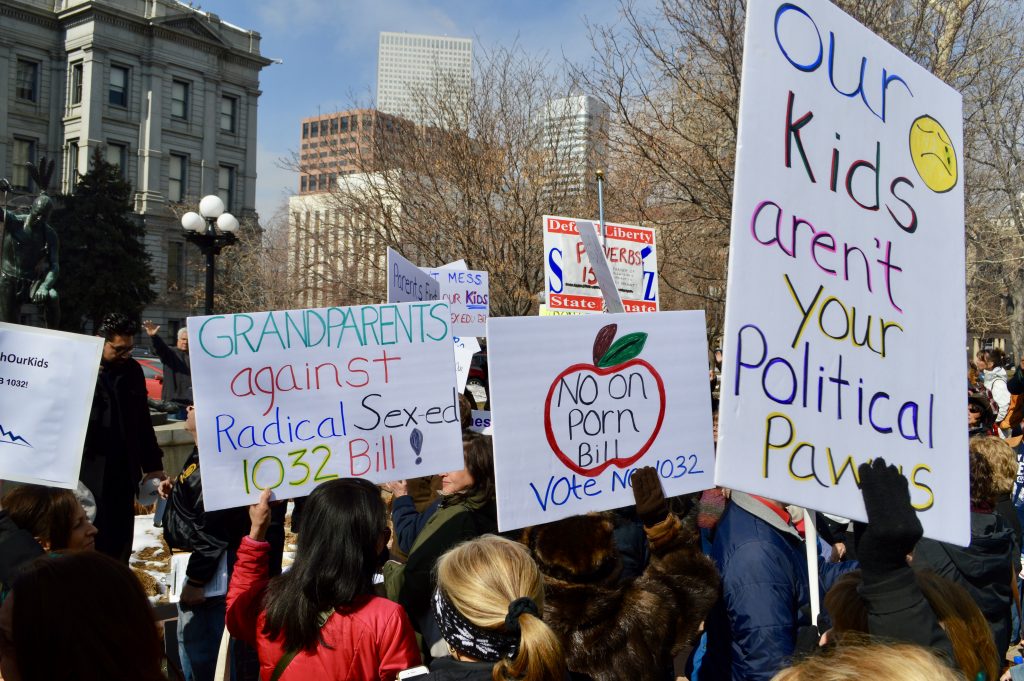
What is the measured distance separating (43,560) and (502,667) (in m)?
1.04

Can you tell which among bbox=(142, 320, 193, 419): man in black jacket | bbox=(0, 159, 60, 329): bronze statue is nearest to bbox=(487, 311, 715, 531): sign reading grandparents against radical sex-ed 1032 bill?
bbox=(142, 320, 193, 419): man in black jacket

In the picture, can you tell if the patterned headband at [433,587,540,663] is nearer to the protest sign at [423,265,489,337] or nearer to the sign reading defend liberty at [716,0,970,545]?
the sign reading defend liberty at [716,0,970,545]

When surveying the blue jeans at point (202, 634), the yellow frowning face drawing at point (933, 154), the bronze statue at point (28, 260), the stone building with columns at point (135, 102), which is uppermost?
the stone building with columns at point (135, 102)

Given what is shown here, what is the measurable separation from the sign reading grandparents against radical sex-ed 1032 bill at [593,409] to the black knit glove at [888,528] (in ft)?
4.51

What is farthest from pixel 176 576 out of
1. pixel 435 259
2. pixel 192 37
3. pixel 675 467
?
pixel 192 37

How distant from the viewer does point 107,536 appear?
17.0ft

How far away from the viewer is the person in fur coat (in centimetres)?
258

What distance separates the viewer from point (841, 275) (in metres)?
2.41

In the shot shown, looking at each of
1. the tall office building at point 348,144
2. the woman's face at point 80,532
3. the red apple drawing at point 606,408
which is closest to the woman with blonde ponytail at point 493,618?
the red apple drawing at point 606,408

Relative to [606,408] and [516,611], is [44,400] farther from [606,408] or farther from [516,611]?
[516,611]

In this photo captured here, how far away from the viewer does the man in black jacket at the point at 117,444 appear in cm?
518

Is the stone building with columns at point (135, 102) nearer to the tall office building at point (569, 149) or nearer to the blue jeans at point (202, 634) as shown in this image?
the tall office building at point (569, 149)

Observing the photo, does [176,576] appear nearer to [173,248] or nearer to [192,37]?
[173,248]

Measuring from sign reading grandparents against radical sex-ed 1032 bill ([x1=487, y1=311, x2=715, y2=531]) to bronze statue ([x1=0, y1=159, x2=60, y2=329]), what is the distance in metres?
16.5
